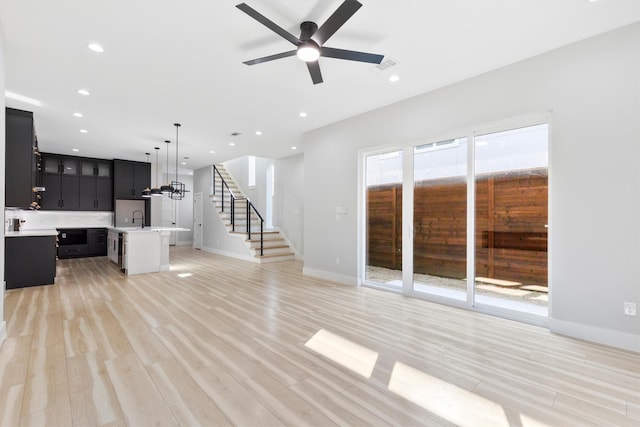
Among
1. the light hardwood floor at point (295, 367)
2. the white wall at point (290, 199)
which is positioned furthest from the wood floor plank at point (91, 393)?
the white wall at point (290, 199)

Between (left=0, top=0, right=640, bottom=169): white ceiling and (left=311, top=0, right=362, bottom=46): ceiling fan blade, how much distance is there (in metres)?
0.28

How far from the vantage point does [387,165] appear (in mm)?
5102

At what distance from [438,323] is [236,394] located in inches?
96.8

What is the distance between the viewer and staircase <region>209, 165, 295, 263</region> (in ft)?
27.0

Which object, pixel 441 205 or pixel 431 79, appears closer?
pixel 431 79

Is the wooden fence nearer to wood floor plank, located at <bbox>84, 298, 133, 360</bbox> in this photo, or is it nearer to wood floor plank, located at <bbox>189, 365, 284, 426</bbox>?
wood floor plank, located at <bbox>189, 365, 284, 426</bbox>

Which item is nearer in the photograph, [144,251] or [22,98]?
[22,98]

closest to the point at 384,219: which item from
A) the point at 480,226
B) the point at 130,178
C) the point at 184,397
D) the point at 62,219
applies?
the point at 480,226

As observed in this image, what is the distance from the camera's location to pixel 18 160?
15.1 ft

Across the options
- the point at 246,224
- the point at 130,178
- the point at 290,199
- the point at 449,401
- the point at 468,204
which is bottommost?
the point at 449,401

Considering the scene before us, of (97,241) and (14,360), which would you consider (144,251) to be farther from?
(14,360)

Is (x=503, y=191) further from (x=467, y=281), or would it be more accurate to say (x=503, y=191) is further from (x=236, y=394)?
(x=236, y=394)

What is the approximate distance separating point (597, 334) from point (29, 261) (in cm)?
821

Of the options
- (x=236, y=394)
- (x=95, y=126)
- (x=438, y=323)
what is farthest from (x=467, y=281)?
(x=95, y=126)
